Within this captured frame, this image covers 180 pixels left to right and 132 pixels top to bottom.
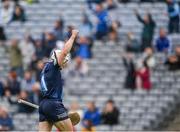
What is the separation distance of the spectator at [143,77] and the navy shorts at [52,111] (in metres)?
9.36

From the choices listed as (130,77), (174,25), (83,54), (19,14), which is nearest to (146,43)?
(174,25)

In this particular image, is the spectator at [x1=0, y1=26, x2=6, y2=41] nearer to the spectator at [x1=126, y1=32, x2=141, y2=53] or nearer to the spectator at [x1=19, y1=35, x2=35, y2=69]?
the spectator at [x1=19, y1=35, x2=35, y2=69]

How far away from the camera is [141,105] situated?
82.4 feet

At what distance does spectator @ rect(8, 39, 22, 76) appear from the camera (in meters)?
28.2

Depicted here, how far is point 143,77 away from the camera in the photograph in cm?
2564

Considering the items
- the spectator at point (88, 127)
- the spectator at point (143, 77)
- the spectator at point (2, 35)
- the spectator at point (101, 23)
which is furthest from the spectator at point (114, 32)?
the spectator at point (88, 127)

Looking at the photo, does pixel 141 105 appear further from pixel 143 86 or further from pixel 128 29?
pixel 128 29

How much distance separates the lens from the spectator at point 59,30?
92.3 ft

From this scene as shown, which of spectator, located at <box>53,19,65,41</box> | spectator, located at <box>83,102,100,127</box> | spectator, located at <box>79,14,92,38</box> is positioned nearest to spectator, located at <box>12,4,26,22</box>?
spectator, located at <box>53,19,65,41</box>

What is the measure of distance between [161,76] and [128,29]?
2804mm

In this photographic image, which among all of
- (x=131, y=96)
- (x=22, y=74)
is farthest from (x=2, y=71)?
(x=131, y=96)

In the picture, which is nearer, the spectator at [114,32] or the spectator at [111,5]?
the spectator at [114,32]

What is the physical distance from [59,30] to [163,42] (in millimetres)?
3773

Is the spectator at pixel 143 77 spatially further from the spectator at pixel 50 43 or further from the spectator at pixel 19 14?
the spectator at pixel 19 14
